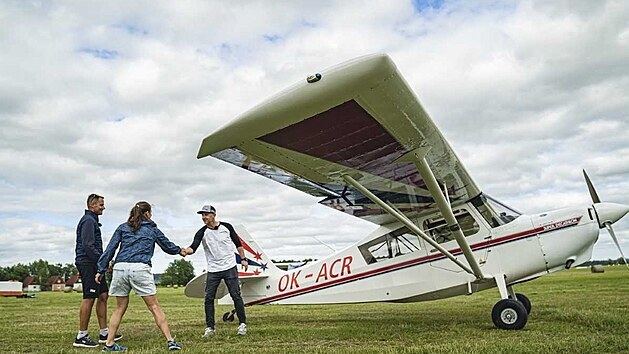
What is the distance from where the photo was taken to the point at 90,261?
5754mm

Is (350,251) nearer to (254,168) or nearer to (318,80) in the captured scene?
(254,168)

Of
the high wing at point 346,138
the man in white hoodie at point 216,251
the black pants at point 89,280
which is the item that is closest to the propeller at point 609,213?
the high wing at point 346,138

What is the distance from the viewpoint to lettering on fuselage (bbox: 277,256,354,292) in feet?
27.4

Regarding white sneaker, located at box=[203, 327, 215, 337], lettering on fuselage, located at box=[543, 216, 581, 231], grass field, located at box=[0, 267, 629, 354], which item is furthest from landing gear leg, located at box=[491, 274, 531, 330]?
white sneaker, located at box=[203, 327, 215, 337]

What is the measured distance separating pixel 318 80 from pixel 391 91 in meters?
0.66

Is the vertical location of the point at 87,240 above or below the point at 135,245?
above

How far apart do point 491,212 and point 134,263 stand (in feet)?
17.0

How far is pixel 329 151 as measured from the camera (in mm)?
5438

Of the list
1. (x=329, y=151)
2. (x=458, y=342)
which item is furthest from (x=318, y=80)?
(x=458, y=342)

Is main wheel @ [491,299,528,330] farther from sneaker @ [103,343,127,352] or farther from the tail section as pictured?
sneaker @ [103,343,127,352]

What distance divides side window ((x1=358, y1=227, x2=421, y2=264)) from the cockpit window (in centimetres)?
110

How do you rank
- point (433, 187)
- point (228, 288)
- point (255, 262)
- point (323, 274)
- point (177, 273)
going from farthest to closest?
1. point (177, 273)
2. point (255, 262)
3. point (323, 274)
4. point (228, 288)
5. point (433, 187)

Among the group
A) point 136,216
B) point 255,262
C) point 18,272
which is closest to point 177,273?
point 18,272

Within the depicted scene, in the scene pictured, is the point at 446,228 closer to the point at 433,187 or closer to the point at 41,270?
the point at 433,187
